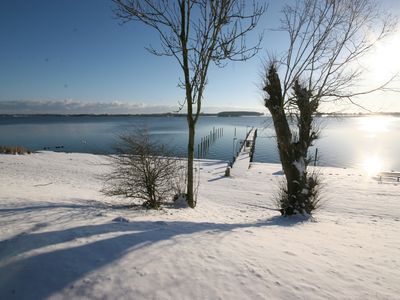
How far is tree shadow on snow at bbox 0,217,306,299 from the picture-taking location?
3.20 m

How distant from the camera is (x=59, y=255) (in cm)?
385

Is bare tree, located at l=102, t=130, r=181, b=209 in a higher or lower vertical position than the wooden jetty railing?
higher

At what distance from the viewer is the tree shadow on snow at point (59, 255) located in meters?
3.20

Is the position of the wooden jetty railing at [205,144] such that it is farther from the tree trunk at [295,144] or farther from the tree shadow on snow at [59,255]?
the tree shadow on snow at [59,255]

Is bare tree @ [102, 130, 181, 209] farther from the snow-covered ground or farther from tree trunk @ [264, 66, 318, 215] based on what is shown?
tree trunk @ [264, 66, 318, 215]

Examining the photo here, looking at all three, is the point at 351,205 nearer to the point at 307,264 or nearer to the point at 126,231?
the point at 307,264

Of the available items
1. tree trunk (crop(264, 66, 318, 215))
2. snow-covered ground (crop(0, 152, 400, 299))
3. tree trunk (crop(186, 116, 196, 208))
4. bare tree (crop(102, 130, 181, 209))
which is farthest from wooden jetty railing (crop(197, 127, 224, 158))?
snow-covered ground (crop(0, 152, 400, 299))

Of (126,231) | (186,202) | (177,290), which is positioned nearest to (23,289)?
(177,290)

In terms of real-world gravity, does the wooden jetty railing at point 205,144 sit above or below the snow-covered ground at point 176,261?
below

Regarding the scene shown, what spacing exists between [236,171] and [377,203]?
13466 millimetres

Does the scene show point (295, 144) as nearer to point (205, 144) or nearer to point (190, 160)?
point (190, 160)

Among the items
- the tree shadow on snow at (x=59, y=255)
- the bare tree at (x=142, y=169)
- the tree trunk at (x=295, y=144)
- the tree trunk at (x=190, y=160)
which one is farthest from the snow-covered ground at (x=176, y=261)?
the tree trunk at (x=190, y=160)

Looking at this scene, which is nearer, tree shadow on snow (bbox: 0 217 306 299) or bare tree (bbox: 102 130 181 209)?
tree shadow on snow (bbox: 0 217 306 299)

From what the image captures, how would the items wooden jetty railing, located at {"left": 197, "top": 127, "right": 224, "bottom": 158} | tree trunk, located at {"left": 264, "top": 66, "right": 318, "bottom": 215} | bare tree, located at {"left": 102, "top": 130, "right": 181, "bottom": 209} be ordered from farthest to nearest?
wooden jetty railing, located at {"left": 197, "top": 127, "right": 224, "bottom": 158}
bare tree, located at {"left": 102, "top": 130, "right": 181, "bottom": 209}
tree trunk, located at {"left": 264, "top": 66, "right": 318, "bottom": 215}
